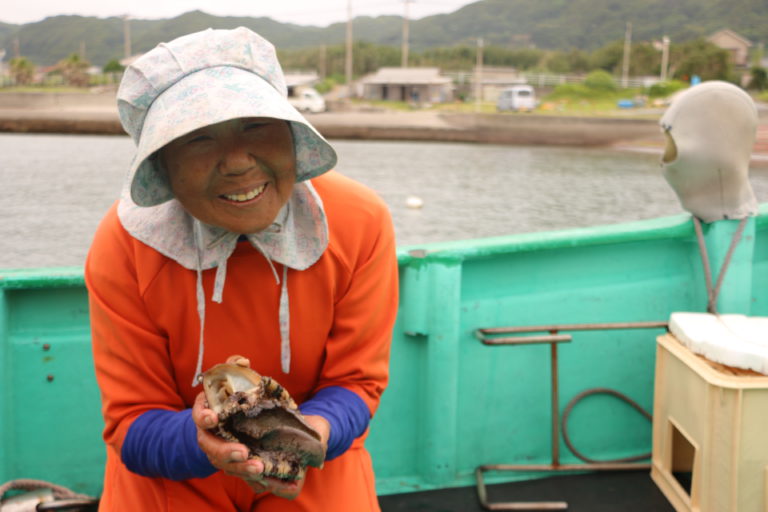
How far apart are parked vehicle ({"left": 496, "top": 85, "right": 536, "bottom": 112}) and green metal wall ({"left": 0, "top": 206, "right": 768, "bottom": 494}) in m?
34.2

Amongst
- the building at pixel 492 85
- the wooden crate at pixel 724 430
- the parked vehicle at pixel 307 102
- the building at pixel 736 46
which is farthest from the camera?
the building at pixel 736 46

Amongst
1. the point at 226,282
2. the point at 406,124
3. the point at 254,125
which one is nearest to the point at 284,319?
the point at 226,282

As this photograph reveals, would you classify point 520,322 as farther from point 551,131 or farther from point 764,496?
point 551,131

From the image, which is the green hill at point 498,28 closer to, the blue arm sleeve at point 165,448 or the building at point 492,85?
the building at point 492,85

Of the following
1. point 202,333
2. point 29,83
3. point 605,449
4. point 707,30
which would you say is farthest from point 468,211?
point 707,30

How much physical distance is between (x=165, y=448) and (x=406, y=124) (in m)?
32.0

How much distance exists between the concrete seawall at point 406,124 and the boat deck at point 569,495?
26.4 metres

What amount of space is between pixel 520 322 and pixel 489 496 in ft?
1.66

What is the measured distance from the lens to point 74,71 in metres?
45.6

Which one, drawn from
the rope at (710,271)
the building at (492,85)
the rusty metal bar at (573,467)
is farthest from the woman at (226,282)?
the building at (492,85)

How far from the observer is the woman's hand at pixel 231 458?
1061mm

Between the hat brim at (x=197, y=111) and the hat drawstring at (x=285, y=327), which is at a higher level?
the hat brim at (x=197, y=111)

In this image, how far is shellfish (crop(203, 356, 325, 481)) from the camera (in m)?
1.08

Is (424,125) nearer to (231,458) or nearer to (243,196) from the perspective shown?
(243,196)
